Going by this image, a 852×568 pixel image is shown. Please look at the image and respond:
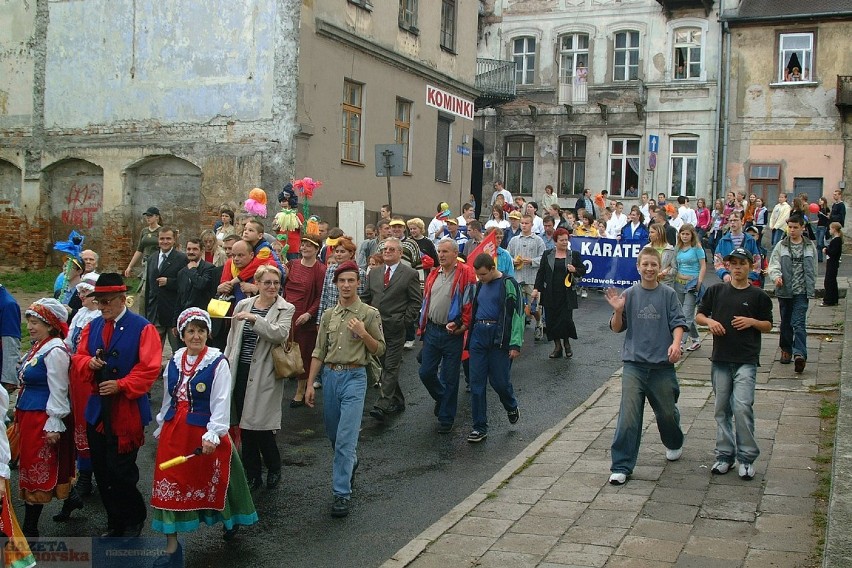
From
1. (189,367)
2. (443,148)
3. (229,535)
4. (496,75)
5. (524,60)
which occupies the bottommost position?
(229,535)

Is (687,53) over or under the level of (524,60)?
under

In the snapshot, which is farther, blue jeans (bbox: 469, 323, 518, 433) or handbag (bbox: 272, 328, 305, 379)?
blue jeans (bbox: 469, 323, 518, 433)

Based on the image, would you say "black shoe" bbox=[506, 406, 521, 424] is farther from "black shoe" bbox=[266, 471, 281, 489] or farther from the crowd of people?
"black shoe" bbox=[266, 471, 281, 489]

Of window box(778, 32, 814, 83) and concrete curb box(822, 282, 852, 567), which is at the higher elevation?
window box(778, 32, 814, 83)

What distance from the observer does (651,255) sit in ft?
26.1

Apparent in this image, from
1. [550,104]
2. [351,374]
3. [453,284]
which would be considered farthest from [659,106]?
[351,374]

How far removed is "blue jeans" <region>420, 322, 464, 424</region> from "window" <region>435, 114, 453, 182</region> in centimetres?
1835

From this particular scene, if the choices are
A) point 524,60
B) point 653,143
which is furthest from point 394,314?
point 524,60

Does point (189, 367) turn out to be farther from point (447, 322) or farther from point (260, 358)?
point (447, 322)

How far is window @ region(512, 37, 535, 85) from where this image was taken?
39719 mm

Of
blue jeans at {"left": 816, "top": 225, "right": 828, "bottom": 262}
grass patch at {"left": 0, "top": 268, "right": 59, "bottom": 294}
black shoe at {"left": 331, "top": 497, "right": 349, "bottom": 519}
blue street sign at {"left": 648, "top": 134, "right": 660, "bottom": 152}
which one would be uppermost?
blue street sign at {"left": 648, "top": 134, "right": 660, "bottom": 152}

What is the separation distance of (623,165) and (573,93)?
3454 mm

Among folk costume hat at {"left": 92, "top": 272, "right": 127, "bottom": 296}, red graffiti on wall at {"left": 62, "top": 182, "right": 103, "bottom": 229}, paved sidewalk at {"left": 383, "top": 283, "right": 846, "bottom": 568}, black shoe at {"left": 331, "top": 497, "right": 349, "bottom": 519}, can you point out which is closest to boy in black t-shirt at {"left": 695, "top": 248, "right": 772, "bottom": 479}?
paved sidewalk at {"left": 383, "top": 283, "right": 846, "bottom": 568}

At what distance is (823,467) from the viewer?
7969 mm
